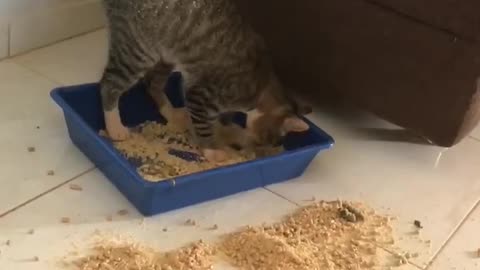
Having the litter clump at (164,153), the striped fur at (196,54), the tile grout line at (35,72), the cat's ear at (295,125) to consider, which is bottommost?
the tile grout line at (35,72)

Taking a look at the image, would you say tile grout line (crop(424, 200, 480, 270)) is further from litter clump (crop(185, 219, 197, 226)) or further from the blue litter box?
litter clump (crop(185, 219, 197, 226))

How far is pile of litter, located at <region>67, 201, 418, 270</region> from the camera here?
4.99 feet

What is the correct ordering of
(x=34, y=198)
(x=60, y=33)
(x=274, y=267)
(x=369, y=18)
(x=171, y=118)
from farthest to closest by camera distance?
(x=60, y=33)
(x=171, y=118)
(x=369, y=18)
(x=34, y=198)
(x=274, y=267)

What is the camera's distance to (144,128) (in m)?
1.93

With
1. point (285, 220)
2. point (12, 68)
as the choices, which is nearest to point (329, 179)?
point (285, 220)

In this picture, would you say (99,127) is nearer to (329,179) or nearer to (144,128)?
(144,128)

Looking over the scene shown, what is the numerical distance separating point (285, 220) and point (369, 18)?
50cm

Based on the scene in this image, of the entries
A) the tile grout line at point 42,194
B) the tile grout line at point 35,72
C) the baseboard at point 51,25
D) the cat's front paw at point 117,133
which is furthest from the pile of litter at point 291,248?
the baseboard at point 51,25

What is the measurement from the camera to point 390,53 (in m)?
1.83

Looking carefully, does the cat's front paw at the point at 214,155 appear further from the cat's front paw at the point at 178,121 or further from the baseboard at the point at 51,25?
the baseboard at the point at 51,25

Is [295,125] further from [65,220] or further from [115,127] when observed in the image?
[65,220]

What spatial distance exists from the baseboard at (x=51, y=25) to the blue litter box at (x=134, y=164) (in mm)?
432

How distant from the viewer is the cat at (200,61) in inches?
68.8

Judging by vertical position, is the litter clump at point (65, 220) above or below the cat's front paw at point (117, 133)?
below
